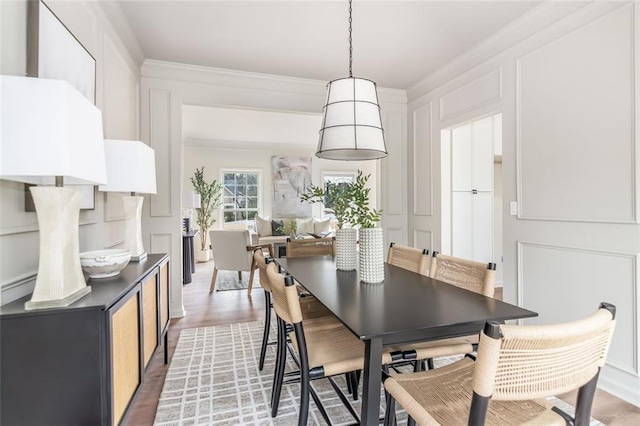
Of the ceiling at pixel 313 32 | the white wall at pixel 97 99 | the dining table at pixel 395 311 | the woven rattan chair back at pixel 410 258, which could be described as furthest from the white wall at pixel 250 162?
the dining table at pixel 395 311

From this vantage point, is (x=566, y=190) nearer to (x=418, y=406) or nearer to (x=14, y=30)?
(x=418, y=406)

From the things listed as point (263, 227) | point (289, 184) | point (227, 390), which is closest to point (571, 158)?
point (227, 390)

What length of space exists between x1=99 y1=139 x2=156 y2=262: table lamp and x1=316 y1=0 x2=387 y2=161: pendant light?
114cm

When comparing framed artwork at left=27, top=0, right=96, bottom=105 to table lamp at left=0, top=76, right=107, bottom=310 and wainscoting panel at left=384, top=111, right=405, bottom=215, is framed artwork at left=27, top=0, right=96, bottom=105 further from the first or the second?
wainscoting panel at left=384, top=111, right=405, bottom=215

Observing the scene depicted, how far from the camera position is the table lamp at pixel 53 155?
0.91 meters

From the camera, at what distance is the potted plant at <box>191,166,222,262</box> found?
6938mm

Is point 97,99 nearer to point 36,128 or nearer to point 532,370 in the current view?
point 36,128

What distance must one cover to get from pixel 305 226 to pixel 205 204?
230 cm

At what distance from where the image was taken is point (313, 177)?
7887 mm

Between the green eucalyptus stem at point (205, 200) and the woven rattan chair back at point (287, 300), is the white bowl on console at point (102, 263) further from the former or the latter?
the green eucalyptus stem at point (205, 200)

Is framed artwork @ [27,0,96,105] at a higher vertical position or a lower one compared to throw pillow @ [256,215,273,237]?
A: higher

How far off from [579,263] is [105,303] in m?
2.74

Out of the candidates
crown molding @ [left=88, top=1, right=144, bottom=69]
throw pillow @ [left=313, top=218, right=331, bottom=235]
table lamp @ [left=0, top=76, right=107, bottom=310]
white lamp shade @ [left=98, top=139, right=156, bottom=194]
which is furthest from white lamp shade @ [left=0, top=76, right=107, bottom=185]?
throw pillow @ [left=313, top=218, right=331, bottom=235]

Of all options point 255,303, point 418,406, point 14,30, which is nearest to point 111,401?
point 418,406
